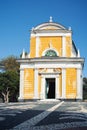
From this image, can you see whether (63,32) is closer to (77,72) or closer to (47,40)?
(47,40)

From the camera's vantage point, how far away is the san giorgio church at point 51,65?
40344 millimetres

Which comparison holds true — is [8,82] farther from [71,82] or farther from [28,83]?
[71,82]

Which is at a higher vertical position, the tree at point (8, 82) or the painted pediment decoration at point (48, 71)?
the painted pediment decoration at point (48, 71)

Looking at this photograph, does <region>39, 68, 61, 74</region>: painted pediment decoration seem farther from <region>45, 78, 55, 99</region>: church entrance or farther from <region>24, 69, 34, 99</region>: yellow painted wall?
<region>45, 78, 55, 99</region>: church entrance

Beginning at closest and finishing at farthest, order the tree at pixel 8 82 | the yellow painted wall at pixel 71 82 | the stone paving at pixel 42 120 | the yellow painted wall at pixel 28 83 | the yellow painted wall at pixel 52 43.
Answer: the stone paving at pixel 42 120
the yellow painted wall at pixel 71 82
the yellow painted wall at pixel 28 83
the yellow painted wall at pixel 52 43
the tree at pixel 8 82

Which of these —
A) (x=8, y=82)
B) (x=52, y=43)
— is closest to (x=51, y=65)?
(x=52, y=43)

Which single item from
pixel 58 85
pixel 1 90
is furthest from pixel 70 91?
pixel 1 90

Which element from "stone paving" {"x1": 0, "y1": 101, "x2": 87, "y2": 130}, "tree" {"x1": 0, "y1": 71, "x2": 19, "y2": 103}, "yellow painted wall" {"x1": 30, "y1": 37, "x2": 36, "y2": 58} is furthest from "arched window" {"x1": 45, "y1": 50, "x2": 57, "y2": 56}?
"stone paving" {"x1": 0, "y1": 101, "x2": 87, "y2": 130}

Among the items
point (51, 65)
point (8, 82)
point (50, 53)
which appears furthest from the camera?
point (8, 82)

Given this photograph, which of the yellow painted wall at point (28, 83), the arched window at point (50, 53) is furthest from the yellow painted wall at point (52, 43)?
the yellow painted wall at point (28, 83)

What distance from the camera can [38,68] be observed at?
41000mm

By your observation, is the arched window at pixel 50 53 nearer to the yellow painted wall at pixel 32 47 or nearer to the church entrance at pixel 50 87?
the yellow painted wall at pixel 32 47

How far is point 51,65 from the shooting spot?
40.8 meters

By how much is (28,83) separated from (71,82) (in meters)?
5.33
